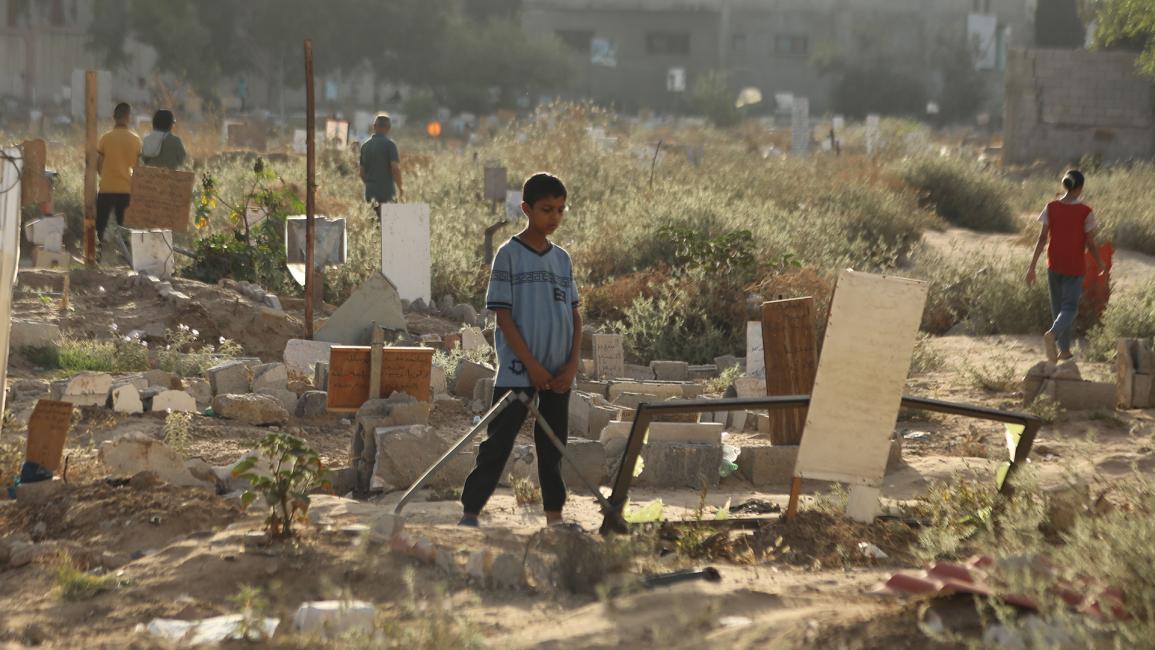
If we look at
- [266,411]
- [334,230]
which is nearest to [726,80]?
[334,230]

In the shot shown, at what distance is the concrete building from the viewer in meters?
64.2

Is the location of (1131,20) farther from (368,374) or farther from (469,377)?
(368,374)

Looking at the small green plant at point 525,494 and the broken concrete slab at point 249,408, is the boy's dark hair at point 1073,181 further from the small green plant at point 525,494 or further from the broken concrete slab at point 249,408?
the broken concrete slab at point 249,408

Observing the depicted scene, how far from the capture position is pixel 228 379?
9086 mm

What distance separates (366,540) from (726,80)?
61.4 meters

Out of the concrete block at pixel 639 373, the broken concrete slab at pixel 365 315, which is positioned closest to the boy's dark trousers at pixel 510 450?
the concrete block at pixel 639 373

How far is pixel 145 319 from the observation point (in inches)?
446

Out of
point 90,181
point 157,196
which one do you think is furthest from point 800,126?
point 90,181

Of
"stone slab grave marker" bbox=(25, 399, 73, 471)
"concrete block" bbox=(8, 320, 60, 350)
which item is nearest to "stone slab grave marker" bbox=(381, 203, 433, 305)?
"concrete block" bbox=(8, 320, 60, 350)

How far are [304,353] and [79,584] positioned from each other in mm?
5207

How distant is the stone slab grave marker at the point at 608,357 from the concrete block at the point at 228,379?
2678 mm

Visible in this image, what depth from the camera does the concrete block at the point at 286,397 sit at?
891 centimetres

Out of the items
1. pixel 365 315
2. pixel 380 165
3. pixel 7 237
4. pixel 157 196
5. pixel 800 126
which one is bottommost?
pixel 365 315

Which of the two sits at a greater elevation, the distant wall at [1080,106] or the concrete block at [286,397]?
the distant wall at [1080,106]
